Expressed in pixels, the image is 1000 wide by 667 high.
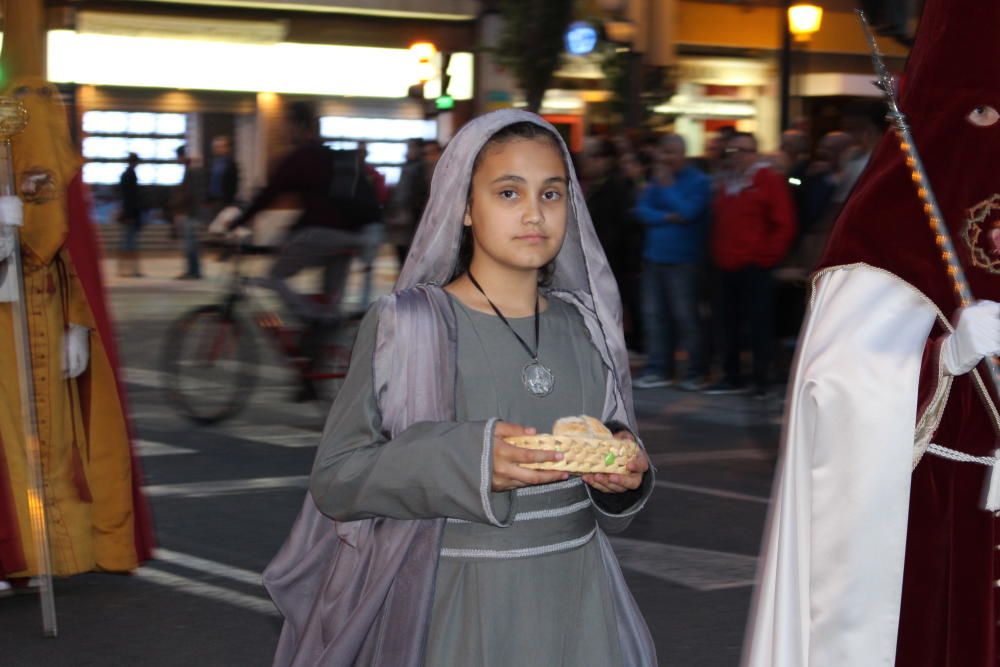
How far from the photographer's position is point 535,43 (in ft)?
65.7

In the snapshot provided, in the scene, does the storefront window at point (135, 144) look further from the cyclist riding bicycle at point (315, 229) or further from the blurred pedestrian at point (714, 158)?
the cyclist riding bicycle at point (315, 229)

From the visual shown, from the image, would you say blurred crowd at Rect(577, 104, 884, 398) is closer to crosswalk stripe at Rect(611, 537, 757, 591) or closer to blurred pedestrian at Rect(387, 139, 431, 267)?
blurred pedestrian at Rect(387, 139, 431, 267)

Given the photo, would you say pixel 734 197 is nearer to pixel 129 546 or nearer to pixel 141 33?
pixel 129 546

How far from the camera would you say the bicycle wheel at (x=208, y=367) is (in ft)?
35.3

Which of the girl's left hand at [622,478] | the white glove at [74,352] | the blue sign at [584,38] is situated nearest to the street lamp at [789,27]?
the blue sign at [584,38]

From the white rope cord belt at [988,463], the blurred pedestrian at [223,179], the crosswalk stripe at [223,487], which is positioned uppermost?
the white rope cord belt at [988,463]

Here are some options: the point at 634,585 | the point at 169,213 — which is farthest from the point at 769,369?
the point at 169,213

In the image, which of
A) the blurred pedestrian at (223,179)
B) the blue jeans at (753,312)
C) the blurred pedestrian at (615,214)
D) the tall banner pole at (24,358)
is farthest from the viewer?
the blurred pedestrian at (223,179)

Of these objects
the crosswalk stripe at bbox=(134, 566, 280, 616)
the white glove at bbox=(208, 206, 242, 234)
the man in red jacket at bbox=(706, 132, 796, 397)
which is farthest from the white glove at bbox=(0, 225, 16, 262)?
the man in red jacket at bbox=(706, 132, 796, 397)

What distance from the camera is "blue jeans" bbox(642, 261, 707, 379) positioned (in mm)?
12727

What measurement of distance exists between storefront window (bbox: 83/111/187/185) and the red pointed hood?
25.8 meters

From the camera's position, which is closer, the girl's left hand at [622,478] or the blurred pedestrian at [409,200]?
the girl's left hand at [622,478]

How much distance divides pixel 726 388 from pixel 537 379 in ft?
32.0

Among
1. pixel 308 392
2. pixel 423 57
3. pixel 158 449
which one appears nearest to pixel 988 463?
pixel 158 449
